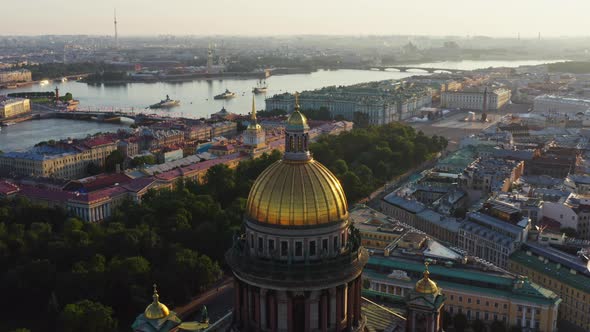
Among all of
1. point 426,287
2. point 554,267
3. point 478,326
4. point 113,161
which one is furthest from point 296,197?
point 113,161

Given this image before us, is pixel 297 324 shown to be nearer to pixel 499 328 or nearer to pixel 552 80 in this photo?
pixel 499 328

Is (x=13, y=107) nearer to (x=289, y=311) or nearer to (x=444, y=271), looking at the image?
(x=444, y=271)

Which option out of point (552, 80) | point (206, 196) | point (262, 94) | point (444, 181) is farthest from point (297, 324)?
point (552, 80)

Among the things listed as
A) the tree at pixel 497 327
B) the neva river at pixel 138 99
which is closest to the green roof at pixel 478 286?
the tree at pixel 497 327

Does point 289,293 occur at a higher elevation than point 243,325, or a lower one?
higher

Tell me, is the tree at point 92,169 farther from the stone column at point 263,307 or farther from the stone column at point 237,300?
the stone column at point 263,307

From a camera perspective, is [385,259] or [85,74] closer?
[385,259]

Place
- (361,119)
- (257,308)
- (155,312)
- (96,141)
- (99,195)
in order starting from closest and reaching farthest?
(257,308)
(155,312)
(99,195)
(96,141)
(361,119)
